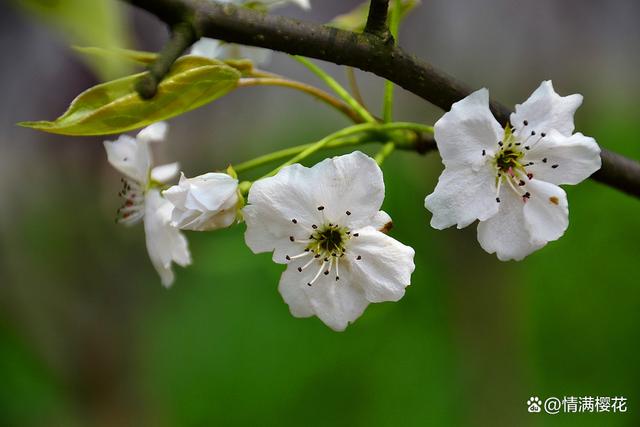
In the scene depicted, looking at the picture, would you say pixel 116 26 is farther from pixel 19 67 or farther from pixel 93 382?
pixel 93 382

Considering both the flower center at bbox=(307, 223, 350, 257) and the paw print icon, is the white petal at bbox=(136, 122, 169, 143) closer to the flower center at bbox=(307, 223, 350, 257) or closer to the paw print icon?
the flower center at bbox=(307, 223, 350, 257)

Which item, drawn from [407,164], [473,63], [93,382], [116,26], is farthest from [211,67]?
[93,382]

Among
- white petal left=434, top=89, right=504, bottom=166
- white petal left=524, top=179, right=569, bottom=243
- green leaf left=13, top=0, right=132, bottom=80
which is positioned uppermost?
white petal left=434, top=89, right=504, bottom=166

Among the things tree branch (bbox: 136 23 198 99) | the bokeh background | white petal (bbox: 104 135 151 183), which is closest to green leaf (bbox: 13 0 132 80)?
tree branch (bbox: 136 23 198 99)

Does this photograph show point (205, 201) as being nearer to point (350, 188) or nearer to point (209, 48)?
point (350, 188)

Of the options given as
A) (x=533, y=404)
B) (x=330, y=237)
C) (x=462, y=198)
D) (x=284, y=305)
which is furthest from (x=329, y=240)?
(x=284, y=305)

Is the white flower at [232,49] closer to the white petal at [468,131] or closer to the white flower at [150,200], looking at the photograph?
the white flower at [150,200]

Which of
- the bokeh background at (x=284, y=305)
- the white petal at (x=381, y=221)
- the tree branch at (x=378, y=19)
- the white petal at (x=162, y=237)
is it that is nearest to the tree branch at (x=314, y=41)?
the tree branch at (x=378, y=19)
